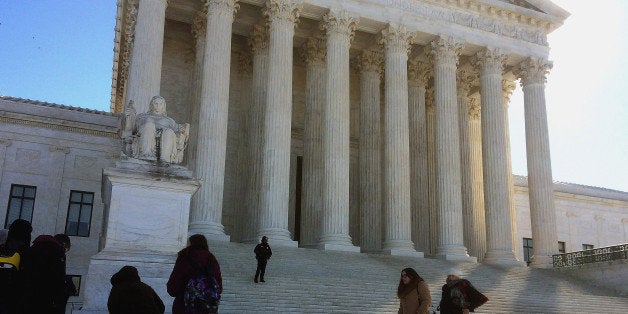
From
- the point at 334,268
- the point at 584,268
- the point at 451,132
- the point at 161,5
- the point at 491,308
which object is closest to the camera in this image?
the point at 491,308

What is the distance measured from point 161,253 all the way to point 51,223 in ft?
60.5

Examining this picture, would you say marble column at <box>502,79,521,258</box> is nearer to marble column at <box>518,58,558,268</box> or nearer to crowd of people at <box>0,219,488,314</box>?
marble column at <box>518,58,558,268</box>

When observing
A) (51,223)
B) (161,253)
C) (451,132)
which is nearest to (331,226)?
(451,132)

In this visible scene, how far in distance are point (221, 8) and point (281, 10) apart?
2764 mm

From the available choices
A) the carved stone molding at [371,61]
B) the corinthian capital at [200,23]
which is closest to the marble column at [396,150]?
the carved stone molding at [371,61]

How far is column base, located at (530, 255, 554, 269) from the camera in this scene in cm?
3134

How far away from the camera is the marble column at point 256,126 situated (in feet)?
94.1

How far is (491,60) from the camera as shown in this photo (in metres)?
33.4

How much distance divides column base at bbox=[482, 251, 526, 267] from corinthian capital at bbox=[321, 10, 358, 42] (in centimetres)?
1266

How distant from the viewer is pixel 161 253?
1314cm

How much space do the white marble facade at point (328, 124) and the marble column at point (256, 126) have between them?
0.27 feet

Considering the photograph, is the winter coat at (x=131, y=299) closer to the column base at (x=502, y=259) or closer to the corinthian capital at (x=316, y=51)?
the column base at (x=502, y=259)

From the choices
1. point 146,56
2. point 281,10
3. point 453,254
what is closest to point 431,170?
point 453,254

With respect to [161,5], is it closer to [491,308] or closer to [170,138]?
[170,138]
